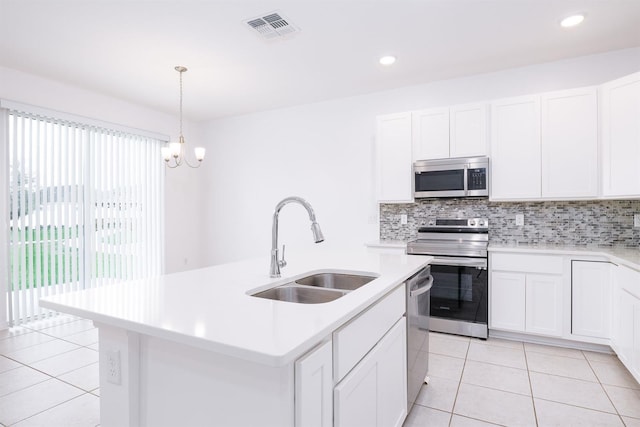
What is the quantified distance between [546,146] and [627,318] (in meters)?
1.53

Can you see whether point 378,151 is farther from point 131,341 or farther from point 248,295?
point 131,341

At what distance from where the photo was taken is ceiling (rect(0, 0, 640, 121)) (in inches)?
100

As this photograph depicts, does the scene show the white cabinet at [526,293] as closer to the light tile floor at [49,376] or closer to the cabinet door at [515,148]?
the cabinet door at [515,148]

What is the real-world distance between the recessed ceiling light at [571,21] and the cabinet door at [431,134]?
1121 mm

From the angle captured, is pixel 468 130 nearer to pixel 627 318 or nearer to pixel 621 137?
pixel 621 137

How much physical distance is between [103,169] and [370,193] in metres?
3.36

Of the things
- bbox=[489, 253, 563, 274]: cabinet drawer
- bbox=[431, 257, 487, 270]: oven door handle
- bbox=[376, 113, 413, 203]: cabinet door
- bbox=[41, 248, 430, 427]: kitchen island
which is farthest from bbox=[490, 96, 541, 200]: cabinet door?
bbox=[41, 248, 430, 427]: kitchen island

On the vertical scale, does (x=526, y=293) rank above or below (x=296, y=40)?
below

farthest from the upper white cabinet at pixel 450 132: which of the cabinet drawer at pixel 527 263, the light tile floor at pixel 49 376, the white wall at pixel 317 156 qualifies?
the light tile floor at pixel 49 376

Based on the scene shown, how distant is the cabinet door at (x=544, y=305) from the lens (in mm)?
3018

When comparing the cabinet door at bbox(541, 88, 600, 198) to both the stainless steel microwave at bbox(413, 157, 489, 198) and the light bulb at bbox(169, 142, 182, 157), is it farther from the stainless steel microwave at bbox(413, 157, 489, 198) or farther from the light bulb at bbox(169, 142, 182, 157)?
the light bulb at bbox(169, 142, 182, 157)

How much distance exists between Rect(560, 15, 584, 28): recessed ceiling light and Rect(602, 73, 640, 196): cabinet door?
2.02 feet

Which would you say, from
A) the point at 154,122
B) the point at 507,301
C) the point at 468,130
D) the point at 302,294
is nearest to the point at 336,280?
the point at 302,294

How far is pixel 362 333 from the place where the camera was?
1.33 meters
